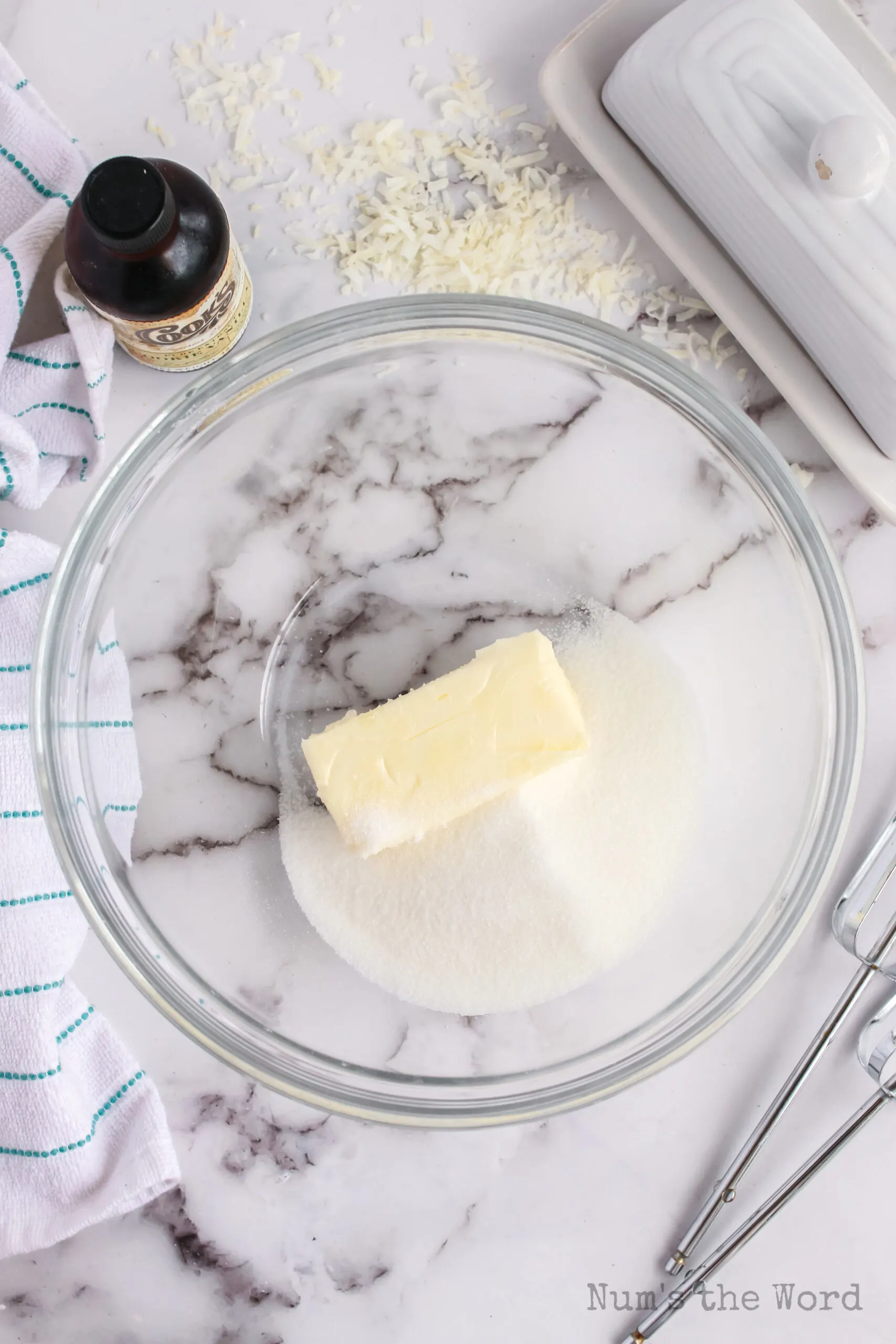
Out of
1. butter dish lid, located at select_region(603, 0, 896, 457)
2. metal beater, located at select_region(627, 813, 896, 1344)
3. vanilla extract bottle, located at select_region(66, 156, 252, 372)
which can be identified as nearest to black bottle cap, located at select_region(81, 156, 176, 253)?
vanilla extract bottle, located at select_region(66, 156, 252, 372)

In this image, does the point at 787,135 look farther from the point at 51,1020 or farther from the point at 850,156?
the point at 51,1020

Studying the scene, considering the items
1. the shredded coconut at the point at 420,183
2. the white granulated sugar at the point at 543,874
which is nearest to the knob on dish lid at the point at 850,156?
the shredded coconut at the point at 420,183

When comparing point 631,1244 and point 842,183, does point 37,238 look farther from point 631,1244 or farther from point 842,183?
point 631,1244

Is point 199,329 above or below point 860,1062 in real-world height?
above

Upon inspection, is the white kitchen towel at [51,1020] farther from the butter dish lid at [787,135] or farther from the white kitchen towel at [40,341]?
the butter dish lid at [787,135]

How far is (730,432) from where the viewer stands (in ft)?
2.66

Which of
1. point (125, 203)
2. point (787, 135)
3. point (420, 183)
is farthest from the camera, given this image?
point (420, 183)

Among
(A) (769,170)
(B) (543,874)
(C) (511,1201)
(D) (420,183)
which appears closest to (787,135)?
(A) (769,170)

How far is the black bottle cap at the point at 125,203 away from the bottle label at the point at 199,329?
10 centimetres

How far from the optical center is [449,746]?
78 centimetres

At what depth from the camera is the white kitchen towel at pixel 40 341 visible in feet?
2.68

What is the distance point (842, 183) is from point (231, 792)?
28.0 inches

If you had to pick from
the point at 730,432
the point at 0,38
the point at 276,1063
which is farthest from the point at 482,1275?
the point at 0,38

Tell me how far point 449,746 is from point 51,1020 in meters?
0.44
